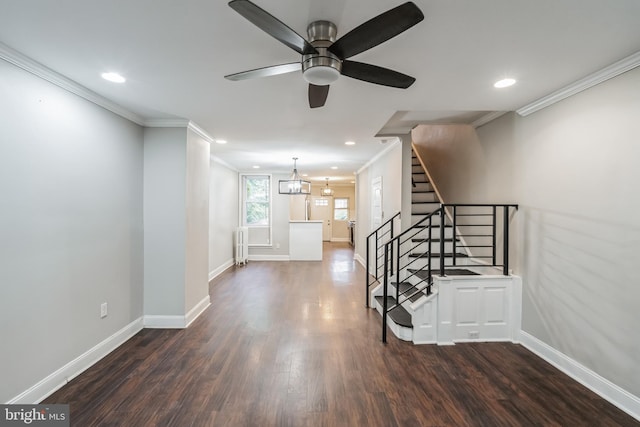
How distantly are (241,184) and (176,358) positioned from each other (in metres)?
5.70

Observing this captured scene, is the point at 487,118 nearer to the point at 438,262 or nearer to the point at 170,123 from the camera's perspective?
the point at 438,262

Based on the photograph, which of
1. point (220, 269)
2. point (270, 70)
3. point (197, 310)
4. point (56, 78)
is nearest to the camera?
point (270, 70)

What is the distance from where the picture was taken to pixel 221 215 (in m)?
6.68

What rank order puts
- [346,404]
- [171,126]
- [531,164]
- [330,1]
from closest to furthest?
1. [330,1]
2. [346,404]
3. [531,164]
4. [171,126]

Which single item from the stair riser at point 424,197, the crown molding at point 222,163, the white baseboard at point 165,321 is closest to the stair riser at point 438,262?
the stair riser at point 424,197

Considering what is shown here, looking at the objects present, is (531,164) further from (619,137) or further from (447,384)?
(447,384)

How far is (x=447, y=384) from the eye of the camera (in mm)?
2410

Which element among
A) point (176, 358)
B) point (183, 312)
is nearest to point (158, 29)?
point (176, 358)

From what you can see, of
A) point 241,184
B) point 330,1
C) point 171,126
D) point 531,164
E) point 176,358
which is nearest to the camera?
point 330,1

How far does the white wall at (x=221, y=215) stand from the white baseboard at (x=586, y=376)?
5.34m

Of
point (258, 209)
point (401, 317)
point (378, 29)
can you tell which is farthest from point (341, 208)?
point (378, 29)

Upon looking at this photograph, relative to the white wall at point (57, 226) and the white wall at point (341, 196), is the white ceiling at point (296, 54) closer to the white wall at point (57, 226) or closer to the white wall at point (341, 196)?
the white wall at point (57, 226)

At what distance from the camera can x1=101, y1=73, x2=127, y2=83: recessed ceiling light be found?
2295mm

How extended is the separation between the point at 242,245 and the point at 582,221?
22.1ft
